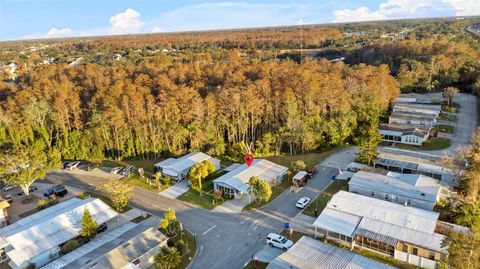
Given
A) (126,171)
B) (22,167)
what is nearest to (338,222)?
(126,171)

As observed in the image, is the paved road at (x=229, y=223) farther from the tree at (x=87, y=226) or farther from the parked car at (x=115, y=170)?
the tree at (x=87, y=226)

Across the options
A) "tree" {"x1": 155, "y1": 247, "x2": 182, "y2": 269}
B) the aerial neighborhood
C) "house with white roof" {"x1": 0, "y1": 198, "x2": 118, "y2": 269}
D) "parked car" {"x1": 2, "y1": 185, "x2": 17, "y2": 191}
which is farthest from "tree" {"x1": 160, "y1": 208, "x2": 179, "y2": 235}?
"parked car" {"x1": 2, "y1": 185, "x2": 17, "y2": 191}

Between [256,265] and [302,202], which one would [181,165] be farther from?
[256,265]

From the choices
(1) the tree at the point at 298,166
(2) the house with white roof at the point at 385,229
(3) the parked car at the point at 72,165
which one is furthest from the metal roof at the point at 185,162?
(2) the house with white roof at the point at 385,229

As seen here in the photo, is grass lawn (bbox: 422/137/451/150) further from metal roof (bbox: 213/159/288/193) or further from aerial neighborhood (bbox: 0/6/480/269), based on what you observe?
metal roof (bbox: 213/159/288/193)

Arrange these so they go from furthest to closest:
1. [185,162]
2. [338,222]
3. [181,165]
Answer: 1. [185,162]
2. [181,165]
3. [338,222]

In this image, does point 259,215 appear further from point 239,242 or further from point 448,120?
point 448,120
